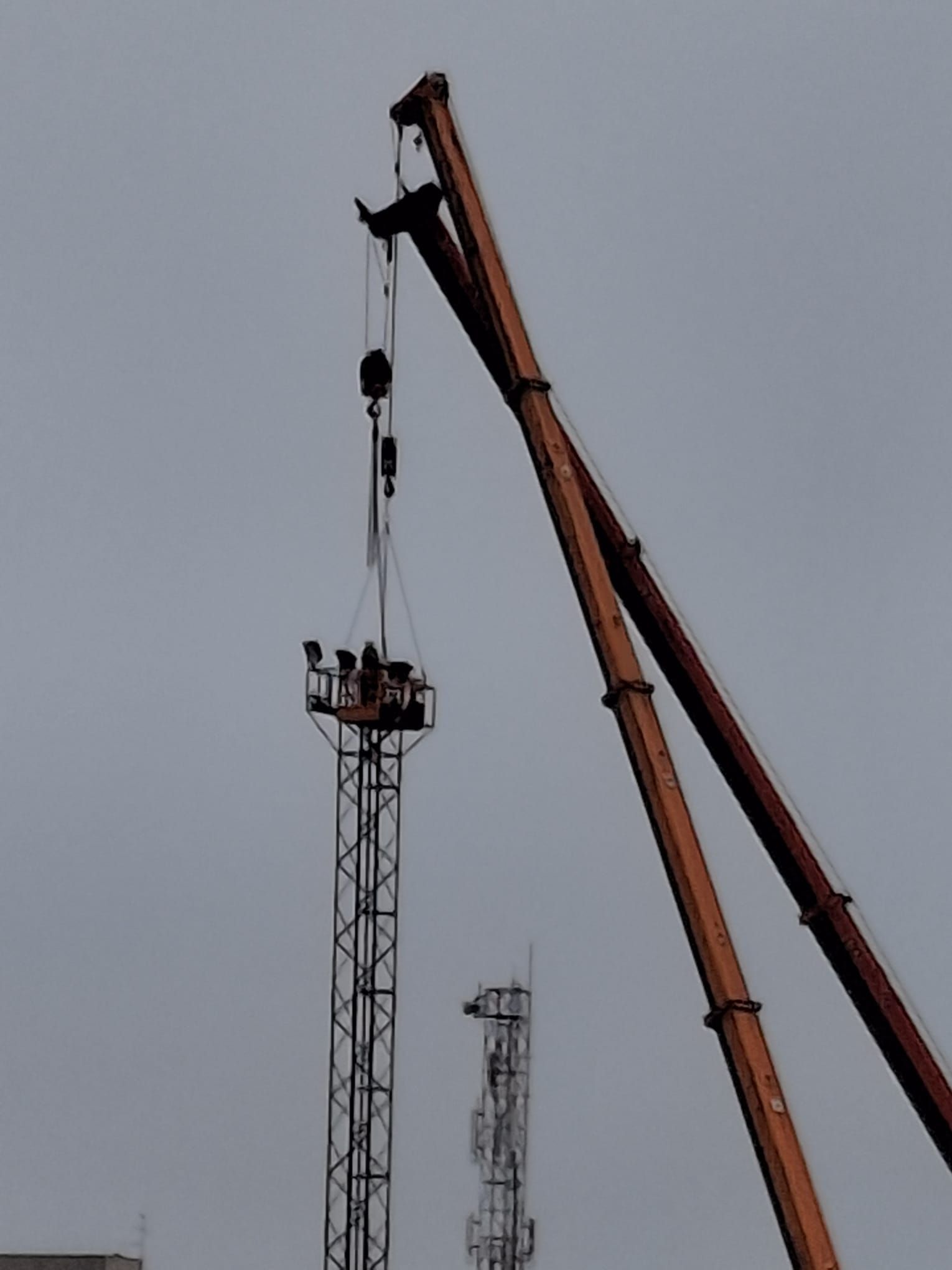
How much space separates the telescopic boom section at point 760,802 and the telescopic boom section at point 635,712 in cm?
28

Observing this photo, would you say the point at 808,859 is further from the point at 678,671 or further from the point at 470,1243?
the point at 470,1243

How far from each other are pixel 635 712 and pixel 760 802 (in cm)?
411

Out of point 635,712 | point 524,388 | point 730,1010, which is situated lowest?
point 730,1010

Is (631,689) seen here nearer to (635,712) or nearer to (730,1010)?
(635,712)

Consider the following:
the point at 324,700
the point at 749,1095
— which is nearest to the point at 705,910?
the point at 749,1095

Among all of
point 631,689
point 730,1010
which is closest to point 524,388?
point 631,689

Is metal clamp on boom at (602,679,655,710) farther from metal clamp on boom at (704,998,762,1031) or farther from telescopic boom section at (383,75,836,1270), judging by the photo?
metal clamp on boom at (704,998,762,1031)

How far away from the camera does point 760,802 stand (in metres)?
63.5

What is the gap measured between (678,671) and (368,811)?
26256mm

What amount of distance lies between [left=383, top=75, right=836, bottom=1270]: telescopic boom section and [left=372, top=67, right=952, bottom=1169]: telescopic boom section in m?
0.28

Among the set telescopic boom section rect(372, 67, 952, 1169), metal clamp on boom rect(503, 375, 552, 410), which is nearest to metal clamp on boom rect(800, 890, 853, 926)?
telescopic boom section rect(372, 67, 952, 1169)

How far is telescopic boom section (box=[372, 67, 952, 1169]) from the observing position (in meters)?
62.4

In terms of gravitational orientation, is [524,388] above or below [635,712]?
above

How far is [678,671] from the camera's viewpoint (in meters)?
64.7
